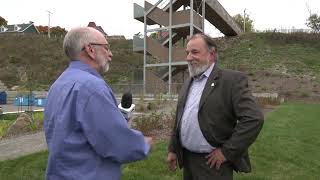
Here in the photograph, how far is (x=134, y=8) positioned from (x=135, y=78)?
674 centimetres

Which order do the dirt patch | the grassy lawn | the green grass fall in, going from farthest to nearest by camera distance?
the dirt patch < the green grass < the grassy lawn

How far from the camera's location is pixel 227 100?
4543 millimetres

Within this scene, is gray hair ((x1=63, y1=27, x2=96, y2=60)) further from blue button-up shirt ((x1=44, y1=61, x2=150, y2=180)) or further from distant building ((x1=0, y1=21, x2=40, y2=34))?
distant building ((x1=0, y1=21, x2=40, y2=34))

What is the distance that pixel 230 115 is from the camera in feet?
15.0

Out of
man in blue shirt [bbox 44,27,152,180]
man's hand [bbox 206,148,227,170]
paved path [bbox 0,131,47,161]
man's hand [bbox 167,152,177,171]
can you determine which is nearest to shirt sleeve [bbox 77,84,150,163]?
man in blue shirt [bbox 44,27,152,180]

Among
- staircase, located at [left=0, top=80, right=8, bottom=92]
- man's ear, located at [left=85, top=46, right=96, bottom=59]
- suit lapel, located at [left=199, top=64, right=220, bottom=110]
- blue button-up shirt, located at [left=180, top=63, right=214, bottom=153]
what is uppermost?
man's ear, located at [left=85, top=46, right=96, bottom=59]

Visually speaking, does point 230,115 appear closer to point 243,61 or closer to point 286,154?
point 286,154

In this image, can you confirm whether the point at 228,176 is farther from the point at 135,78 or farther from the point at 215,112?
the point at 135,78

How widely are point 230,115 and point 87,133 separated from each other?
1.72 meters

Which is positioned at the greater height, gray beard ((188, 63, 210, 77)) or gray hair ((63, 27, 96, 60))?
gray hair ((63, 27, 96, 60))

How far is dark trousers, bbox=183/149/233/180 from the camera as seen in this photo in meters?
4.58

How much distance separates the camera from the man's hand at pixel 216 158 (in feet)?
14.7

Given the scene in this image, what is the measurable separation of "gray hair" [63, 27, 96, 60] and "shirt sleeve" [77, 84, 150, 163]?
0.40 meters

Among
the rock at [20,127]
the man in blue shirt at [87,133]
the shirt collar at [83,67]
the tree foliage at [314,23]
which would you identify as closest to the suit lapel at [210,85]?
the man in blue shirt at [87,133]
